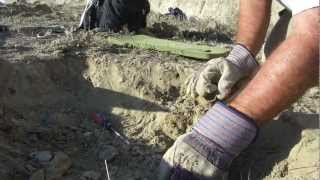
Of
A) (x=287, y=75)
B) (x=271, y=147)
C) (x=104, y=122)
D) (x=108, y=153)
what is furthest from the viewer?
(x=104, y=122)

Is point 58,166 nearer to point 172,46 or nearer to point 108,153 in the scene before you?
point 108,153

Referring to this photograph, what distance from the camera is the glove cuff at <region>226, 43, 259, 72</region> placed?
128 inches

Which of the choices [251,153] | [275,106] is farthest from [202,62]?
[275,106]

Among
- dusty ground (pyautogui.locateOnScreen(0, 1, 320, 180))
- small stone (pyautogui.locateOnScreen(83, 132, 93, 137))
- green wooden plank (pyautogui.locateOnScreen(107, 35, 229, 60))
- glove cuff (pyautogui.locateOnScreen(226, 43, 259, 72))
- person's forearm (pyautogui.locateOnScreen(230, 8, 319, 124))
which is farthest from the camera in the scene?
green wooden plank (pyautogui.locateOnScreen(107, 35, 229, 60))

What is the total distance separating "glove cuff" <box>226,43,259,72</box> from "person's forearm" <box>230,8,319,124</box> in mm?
428

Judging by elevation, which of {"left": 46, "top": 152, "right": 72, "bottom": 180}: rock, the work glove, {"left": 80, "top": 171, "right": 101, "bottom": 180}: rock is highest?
the work glove

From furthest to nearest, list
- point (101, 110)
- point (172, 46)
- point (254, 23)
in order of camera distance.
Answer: point (172, 46)
point (101, 110)
point (254, 23)

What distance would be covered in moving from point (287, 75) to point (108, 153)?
0.95 m

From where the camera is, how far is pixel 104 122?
3.47m

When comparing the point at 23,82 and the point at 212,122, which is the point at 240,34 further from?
the point at 23,82

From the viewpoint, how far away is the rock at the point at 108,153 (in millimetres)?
3180

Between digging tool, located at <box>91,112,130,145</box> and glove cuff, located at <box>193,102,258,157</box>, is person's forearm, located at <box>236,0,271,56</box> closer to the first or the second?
glove cuff, located at <box>193,102,258,157</box>

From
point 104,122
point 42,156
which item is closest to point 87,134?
point 104,122

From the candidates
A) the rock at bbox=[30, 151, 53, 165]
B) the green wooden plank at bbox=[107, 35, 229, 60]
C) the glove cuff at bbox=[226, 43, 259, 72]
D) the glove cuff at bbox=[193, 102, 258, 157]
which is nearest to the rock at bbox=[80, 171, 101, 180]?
the rock at bbox=[30, 151, 53, 165]
